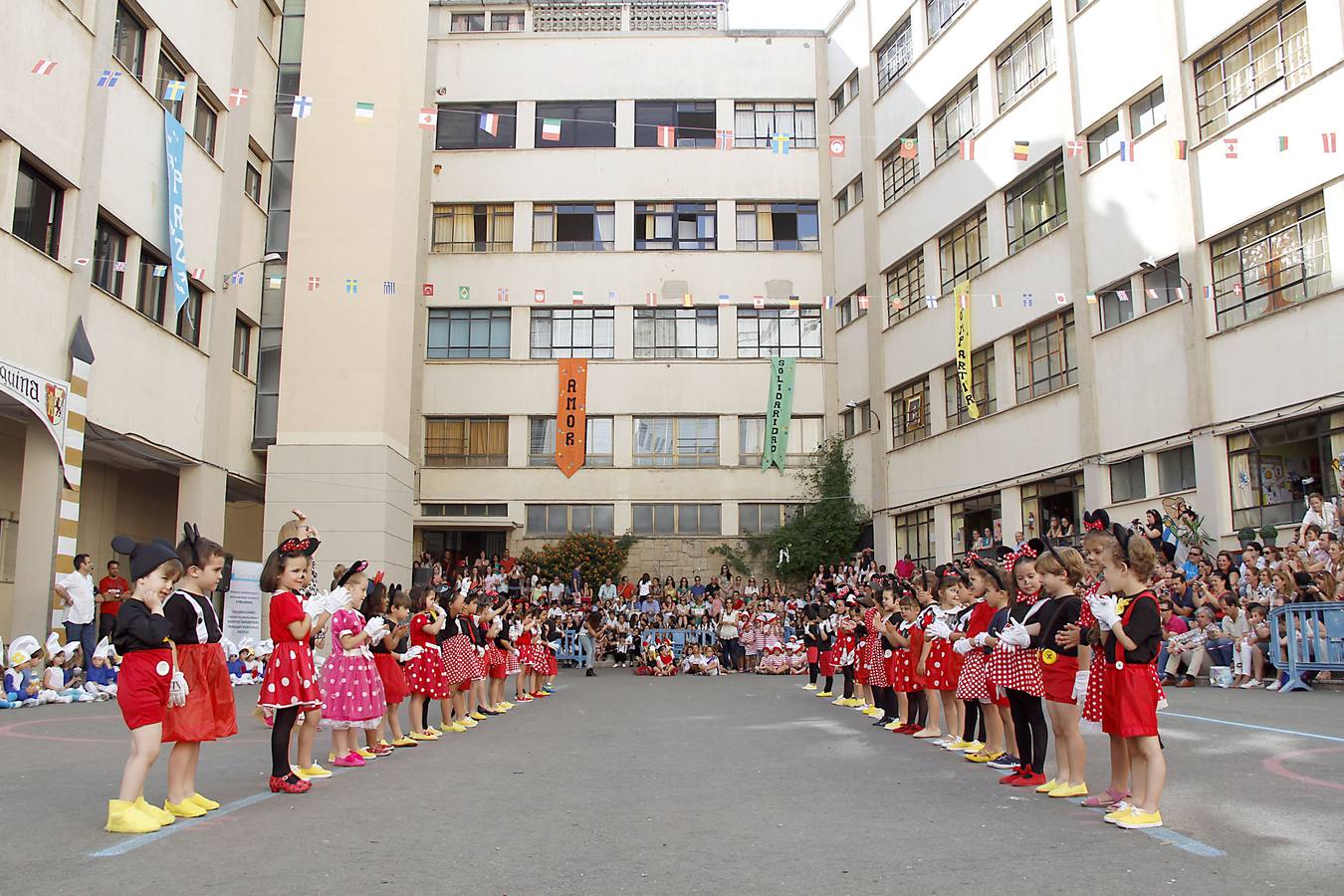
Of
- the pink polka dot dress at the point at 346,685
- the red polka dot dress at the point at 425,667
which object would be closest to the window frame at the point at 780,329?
the red polka dot dress at the point at 425,667

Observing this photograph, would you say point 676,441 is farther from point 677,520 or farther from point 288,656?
point 288,656

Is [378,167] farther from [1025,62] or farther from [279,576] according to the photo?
[279,576]

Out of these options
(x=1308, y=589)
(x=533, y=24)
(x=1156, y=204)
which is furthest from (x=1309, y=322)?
(x=533, y=24)

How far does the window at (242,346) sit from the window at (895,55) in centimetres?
2159

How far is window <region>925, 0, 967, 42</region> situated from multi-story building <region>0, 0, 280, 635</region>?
Answer: 63.0 feet

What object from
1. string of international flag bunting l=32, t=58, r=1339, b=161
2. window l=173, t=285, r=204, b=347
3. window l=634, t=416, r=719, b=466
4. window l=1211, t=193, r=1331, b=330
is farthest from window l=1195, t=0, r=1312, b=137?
window l=173, t=285, r=204, b=347

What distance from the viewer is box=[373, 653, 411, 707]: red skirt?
404 inches

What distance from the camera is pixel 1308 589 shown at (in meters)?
15.3

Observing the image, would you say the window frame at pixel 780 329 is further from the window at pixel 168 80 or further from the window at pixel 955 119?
the window at pixel 168 80

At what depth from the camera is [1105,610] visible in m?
6.30

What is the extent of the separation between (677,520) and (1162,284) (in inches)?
744

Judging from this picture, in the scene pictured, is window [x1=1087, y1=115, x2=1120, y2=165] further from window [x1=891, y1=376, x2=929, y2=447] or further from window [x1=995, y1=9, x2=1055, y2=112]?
window [x1=891, y1=376, x2=929, y2=447]

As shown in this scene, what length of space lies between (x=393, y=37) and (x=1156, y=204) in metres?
19.8

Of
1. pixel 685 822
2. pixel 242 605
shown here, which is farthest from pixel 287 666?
pixel 242 605
